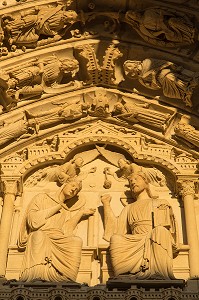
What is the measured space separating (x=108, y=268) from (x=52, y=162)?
6.35ft

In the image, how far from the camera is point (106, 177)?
970cm

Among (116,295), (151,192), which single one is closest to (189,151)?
(151,192)

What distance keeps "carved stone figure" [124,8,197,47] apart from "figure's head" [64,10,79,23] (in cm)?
69

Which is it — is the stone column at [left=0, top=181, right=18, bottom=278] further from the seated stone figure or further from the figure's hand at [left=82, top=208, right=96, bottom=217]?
the seated stone figure

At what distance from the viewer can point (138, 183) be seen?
9133mm

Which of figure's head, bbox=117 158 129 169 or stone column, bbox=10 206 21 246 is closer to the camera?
stone column, bbox=10 206 21 246

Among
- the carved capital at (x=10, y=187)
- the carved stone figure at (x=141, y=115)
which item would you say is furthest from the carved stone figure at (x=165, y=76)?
the carved capital at (x=10, y=187)

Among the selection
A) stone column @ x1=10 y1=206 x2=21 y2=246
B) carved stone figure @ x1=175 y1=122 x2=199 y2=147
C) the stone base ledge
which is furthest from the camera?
carved stone figure @ x1=175 y1=122 x2=199 y2=147

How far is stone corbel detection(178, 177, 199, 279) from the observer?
27.2ft

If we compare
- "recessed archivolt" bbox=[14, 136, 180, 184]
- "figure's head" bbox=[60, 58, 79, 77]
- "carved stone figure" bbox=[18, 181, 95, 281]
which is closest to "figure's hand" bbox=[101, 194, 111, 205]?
"carved stone figure" bbox=[18, 181, 95, 281]

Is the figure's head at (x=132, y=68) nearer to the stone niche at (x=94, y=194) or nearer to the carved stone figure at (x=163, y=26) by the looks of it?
the carved stone figure at (x=163, y=26)

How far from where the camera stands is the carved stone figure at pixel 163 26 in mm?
9828

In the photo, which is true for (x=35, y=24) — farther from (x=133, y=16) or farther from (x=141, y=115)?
(x=141, y=115)

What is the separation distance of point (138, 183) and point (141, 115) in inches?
49.9
